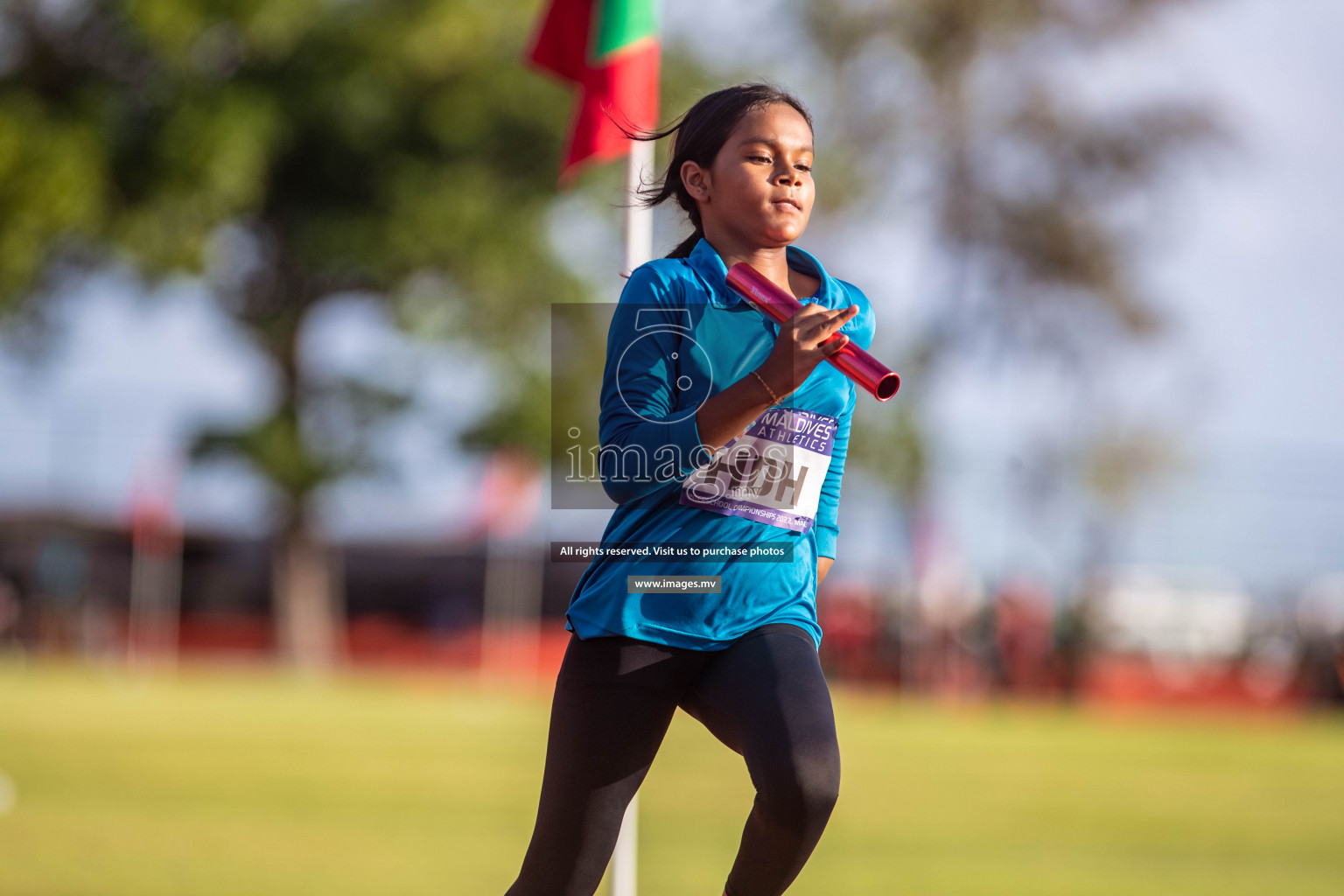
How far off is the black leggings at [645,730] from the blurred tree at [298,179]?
1929 cm

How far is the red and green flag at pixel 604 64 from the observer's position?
20.6ft

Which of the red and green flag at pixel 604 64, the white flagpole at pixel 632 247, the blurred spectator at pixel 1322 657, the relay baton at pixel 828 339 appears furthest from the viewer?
the blurred spectator at pixel 1322 657

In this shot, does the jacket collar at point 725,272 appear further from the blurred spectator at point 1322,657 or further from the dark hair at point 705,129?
the blurred spectator at point 1322,657

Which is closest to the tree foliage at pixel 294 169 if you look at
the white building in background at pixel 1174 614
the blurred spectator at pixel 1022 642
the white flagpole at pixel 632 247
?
the blurred spectator at pixel 1022 642

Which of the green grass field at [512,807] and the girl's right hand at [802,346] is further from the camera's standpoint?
the green grass field at [512,807]

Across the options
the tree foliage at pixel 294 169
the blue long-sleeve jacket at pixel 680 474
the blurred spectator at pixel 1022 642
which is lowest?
the blurred spectator at pixel 1022 642

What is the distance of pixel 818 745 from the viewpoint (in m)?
2.92

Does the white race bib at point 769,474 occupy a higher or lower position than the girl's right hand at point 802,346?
lower

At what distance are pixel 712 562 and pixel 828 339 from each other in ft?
1.93

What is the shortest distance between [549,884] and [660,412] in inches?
40.0

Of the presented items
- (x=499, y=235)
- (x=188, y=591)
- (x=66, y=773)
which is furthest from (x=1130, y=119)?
(x=66, y=773)

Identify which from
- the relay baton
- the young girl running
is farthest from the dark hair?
the relay baton

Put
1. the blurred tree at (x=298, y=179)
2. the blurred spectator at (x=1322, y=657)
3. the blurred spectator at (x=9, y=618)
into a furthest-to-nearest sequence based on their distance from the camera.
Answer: the blurred spectator at (x=9, y=618), the blurred spectator at (x=1322, y=657), the blurred tree at (x=298, y=179)

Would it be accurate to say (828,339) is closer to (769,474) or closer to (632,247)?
(769,474)
